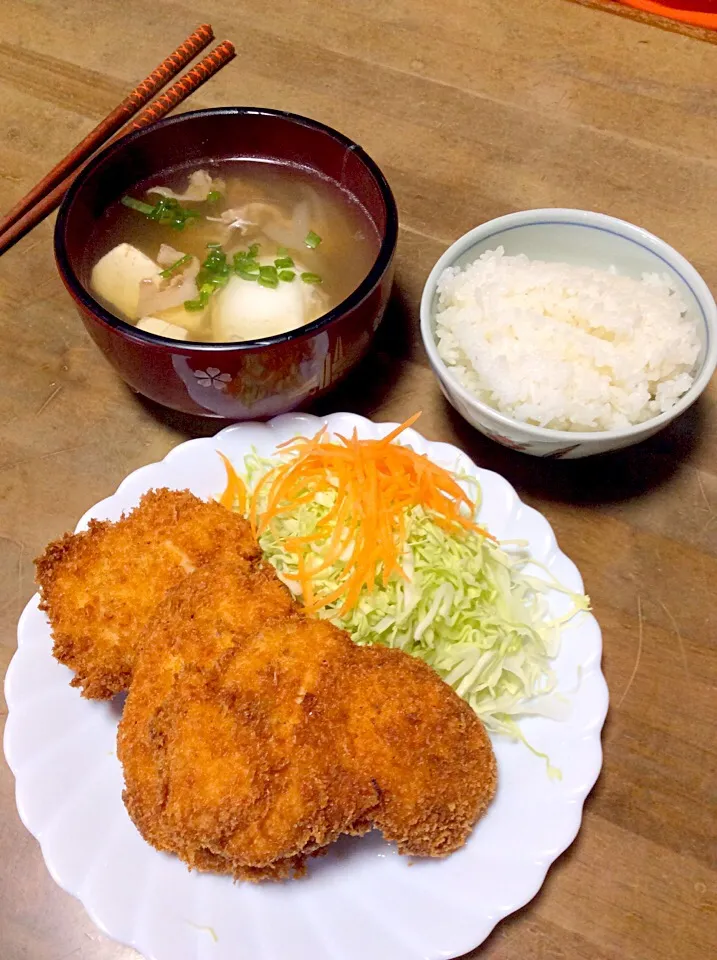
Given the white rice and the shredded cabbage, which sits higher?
the white rice

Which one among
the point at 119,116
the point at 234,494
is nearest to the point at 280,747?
the point at 234,494

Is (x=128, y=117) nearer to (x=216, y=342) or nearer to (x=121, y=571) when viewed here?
(x=216, y=342)

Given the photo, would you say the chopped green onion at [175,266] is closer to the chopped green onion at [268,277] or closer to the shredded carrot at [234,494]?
the chopped green onion at [268,277]

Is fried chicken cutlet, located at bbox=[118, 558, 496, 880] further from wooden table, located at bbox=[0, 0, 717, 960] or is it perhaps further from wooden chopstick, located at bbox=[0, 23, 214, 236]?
wooden chopstick, located at bbox=[0, 23, 214, 236]

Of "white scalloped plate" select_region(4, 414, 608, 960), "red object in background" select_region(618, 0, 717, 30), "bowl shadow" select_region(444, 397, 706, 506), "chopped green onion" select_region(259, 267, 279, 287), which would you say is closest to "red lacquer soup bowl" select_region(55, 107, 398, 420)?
"chopped green onion" select_region(259, 267, 279, 287)

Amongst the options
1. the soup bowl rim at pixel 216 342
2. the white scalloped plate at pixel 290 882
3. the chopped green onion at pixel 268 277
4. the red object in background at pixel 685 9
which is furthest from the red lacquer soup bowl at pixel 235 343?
the red object in background at pixel 685 9

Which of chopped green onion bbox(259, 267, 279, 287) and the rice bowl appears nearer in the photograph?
the rice bowl

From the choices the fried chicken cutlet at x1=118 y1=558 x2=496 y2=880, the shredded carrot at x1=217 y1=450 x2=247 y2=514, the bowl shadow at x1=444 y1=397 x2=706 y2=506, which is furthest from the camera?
the bowl shadow at x1=444 y1=397 x2=706 y2=506
